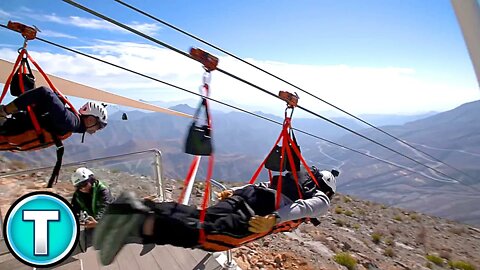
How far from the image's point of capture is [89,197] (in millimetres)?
3568

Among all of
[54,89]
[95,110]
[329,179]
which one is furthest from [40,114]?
[329,179]

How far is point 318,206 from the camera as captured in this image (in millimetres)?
2303

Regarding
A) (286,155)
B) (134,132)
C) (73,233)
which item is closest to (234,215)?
(286,155)

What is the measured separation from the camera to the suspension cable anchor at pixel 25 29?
8.82 feet

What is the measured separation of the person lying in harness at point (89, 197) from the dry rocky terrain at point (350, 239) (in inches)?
11.2

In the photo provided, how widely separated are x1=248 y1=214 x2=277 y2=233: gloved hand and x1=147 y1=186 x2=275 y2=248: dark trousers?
0.04m

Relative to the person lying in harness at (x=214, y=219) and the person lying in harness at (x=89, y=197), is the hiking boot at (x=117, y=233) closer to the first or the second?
the person lying in harness at (x=214, y=219)

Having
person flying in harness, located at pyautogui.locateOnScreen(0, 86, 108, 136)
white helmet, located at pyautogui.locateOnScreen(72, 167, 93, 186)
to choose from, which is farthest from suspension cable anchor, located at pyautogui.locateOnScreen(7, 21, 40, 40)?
white helmet, located at pyautogui.locateOnScreen(72, 167, 93, 186)

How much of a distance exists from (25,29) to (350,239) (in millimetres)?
10120

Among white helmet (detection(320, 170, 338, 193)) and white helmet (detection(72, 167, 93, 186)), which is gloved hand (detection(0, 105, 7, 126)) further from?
white helmet (detection(320, 170, 338, 193))

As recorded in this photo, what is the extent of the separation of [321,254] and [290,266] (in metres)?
2.77

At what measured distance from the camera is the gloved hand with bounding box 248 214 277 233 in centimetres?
194

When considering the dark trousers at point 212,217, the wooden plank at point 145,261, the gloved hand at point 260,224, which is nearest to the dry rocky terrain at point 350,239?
the wooden plank at point 145,261

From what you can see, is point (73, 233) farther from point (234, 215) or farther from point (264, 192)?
point (264, 192)
